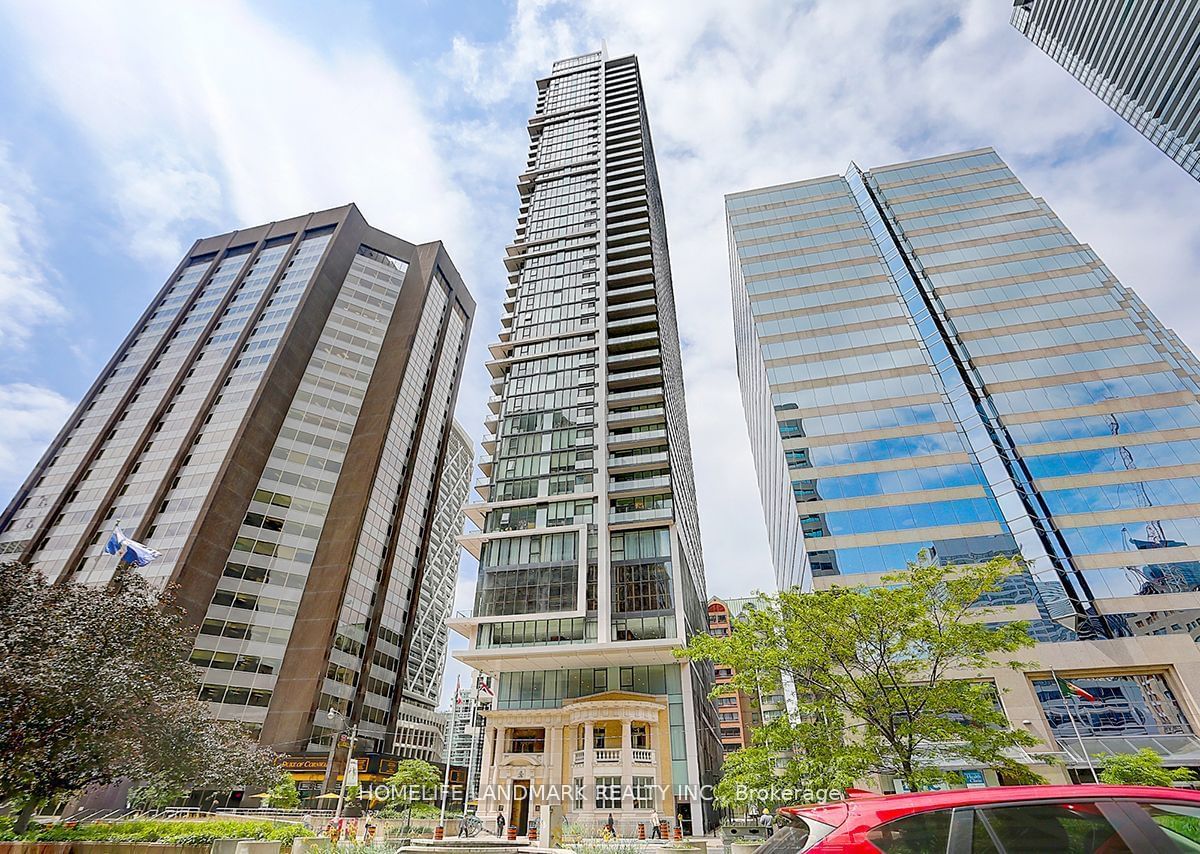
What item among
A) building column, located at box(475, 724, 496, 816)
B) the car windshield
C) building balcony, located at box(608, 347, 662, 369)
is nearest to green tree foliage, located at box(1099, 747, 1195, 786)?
the car windshield

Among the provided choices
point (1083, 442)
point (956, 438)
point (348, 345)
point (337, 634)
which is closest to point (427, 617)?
point (337, 634)

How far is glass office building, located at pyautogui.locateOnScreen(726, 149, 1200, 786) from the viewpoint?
3175 cm

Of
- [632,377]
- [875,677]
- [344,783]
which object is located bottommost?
[344,783]

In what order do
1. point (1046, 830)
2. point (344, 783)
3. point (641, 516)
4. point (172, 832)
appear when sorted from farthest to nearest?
point (641, 516) < point (344, 783) < point (172, 832) < point (1046, 830)

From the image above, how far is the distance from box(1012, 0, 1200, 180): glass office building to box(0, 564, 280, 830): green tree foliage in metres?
77.5

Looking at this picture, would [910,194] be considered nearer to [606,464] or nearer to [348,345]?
[606,464]

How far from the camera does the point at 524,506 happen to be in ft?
158

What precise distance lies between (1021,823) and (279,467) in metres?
70.8

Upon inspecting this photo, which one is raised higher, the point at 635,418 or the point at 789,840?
the point at 635,418

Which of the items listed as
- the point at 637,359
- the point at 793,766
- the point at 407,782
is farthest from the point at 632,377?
the point at 793,766

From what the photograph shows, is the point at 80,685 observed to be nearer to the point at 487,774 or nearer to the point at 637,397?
the point at 487,774

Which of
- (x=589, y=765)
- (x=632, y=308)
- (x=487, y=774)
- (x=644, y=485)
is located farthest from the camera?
(x=632, y=308)

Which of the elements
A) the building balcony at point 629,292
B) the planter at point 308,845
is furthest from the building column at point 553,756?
the building balcony at point 629,292

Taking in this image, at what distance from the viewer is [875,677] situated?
18.8 metres
